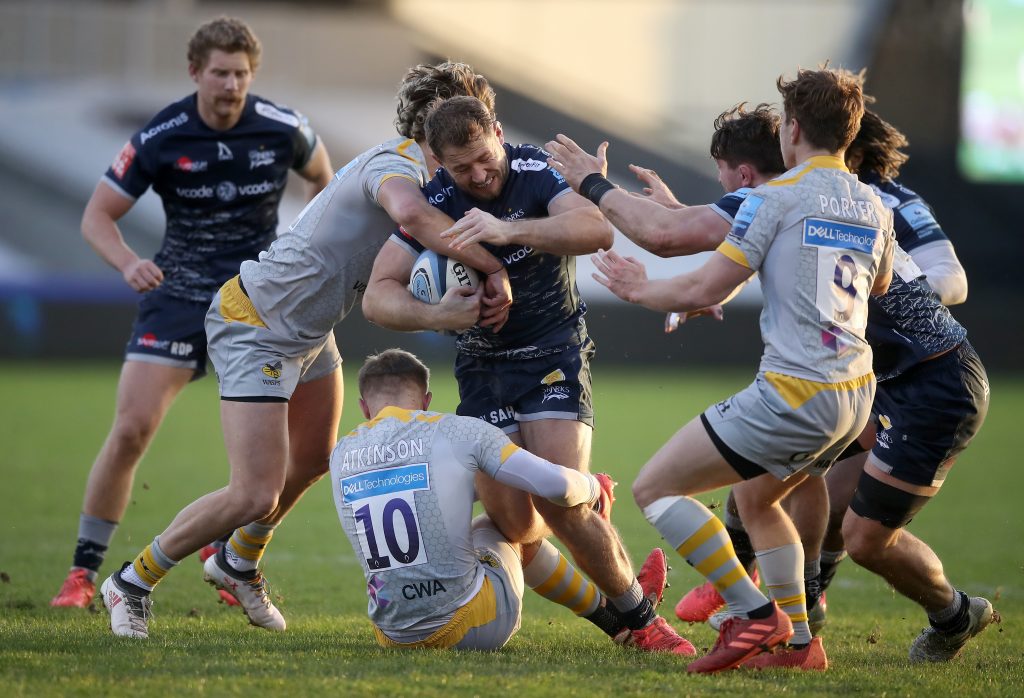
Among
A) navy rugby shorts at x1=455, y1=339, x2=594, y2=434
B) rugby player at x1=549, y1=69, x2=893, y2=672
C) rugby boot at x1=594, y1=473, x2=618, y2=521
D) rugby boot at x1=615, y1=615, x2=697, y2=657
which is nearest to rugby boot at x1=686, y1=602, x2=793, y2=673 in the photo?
rugby player at x1=549, y1=69, x2=893, y2=672

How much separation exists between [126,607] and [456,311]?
6.34ft

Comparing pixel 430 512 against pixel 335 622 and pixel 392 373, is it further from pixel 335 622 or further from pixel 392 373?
pixel 335 622

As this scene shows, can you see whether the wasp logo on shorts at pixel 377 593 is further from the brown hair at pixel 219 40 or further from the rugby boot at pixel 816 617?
the brown hair at pixel 219 40

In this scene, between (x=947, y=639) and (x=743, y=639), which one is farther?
(x=947, y=639)

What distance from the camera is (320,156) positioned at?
22.0ft

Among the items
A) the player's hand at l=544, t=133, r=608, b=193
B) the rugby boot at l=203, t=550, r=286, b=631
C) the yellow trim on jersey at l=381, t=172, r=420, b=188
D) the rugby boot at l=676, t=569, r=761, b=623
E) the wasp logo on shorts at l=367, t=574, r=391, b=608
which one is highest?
the player's hand at l=544, t=133, r=608, b=193

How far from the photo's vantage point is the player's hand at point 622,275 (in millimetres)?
4586

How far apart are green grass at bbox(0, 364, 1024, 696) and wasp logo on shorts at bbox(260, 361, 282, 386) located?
1082mm

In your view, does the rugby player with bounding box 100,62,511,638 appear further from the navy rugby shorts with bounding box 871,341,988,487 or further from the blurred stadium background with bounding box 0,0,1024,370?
the blurred stadium background with bounding box 0,0,1024,370

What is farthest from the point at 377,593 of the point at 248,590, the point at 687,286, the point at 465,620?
the point at 687,286

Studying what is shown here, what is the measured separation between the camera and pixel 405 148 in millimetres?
5281

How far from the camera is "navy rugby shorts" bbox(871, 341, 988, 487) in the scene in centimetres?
516

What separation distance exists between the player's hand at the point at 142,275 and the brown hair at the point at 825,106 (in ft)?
10.6

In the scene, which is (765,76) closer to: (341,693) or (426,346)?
(426,346)
